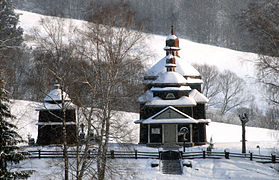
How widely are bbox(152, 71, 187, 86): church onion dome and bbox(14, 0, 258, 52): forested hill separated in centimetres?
7250

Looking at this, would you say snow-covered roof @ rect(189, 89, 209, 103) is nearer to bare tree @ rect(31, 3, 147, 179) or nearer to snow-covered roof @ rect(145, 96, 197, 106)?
snow-covered roof @ rect(145, 96, 197, 106)

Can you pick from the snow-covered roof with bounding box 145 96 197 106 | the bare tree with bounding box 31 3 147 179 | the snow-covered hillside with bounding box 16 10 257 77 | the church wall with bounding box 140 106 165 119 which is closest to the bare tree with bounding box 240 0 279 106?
the bare tree with bounding box 31 3 147 179

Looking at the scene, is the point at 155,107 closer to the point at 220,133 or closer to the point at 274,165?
the point at 274,165

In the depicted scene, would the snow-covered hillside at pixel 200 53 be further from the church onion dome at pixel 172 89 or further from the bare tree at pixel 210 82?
the church onion dome at pixel 172 89

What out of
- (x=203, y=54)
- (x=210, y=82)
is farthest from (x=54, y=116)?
(x=203, y=54)

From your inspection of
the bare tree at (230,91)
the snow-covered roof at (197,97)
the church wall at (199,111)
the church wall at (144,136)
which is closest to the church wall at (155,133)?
the church wall at (144,136)

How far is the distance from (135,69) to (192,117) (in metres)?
18.5

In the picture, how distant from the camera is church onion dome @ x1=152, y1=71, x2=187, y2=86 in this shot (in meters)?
38.4

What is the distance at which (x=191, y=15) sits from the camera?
124812 mm

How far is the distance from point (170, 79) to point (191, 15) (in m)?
90.2

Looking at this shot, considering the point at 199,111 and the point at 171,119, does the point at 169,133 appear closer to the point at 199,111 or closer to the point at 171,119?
the point at 171,119

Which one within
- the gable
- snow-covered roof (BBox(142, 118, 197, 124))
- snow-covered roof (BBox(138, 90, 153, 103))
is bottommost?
snow-covered roof (BBox(142, 118, 197, 124))

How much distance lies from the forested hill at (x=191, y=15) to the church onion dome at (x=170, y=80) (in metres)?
72.5

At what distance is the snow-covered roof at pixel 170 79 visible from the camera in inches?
1513
